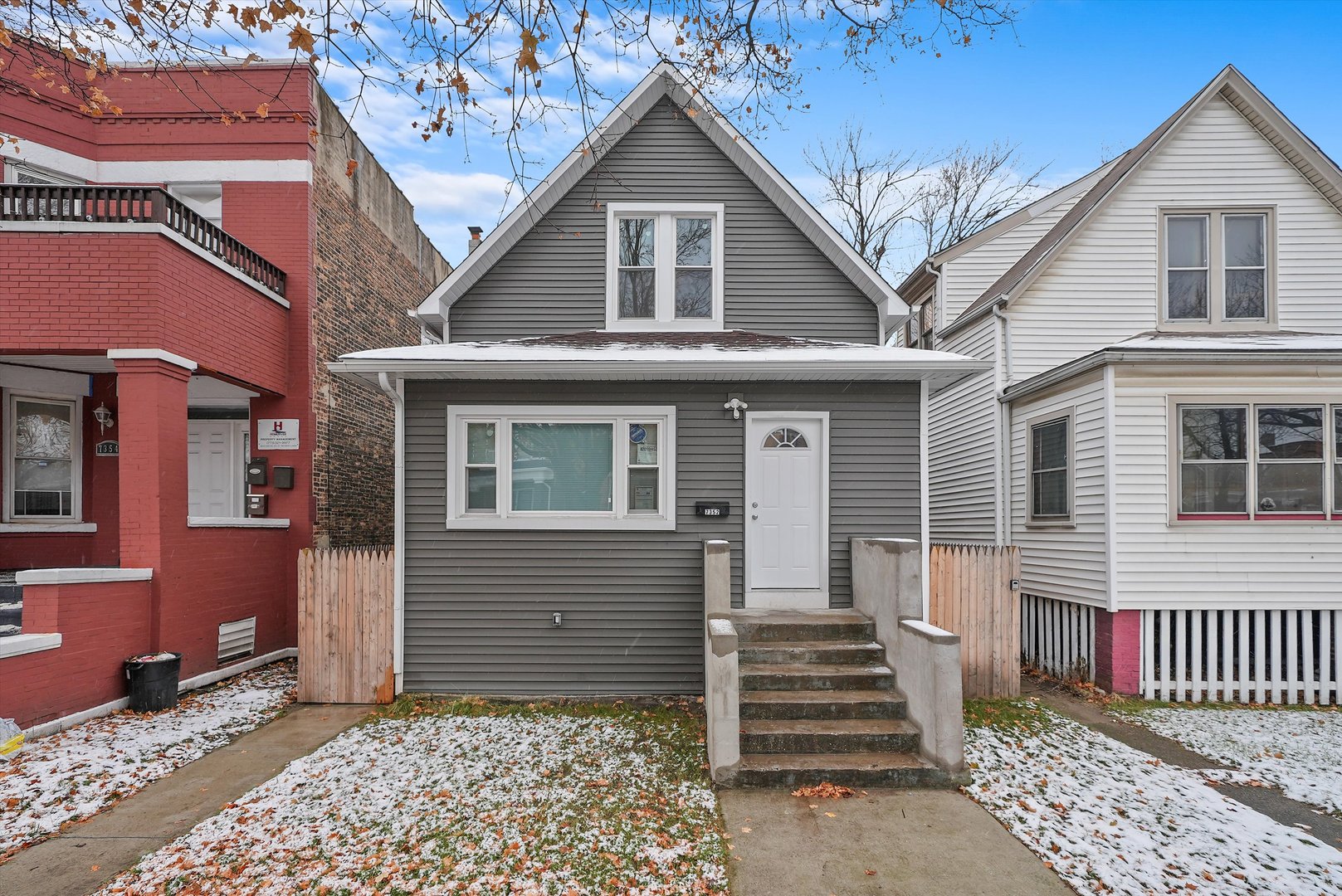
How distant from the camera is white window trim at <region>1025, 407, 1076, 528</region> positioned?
26.9 ft

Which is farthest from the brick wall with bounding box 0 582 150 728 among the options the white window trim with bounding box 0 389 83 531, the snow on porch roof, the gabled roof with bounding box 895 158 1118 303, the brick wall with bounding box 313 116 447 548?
the gabled roof with bounding box 895 158 1118 303

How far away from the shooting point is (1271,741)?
604 centimetres

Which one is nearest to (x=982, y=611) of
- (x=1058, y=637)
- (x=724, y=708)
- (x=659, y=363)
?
(x=1058, y=637)

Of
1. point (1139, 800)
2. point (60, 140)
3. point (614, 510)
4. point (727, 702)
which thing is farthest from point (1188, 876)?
point (60, 140)

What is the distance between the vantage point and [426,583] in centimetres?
710

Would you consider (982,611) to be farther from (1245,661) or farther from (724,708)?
(724,708)

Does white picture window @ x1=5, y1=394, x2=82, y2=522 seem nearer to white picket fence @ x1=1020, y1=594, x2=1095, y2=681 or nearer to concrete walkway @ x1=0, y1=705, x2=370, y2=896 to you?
concrete walkway @ x1=0, y1=705, x2=370, y2=896

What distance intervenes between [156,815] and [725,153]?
827 cm

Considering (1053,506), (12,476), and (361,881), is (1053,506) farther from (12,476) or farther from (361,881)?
(12,476)

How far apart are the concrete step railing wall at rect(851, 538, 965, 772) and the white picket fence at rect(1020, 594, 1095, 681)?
Result: 3089 millimetres

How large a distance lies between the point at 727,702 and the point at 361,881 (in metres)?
2.59

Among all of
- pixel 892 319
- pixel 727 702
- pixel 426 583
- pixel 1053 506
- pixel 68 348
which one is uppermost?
pixel 892 319

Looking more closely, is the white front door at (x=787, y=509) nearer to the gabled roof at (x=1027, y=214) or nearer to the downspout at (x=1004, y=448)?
the downspout at (x=1004, y=448)

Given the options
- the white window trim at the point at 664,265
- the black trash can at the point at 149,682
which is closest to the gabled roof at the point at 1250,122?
the white window trim at the point at 664,265
